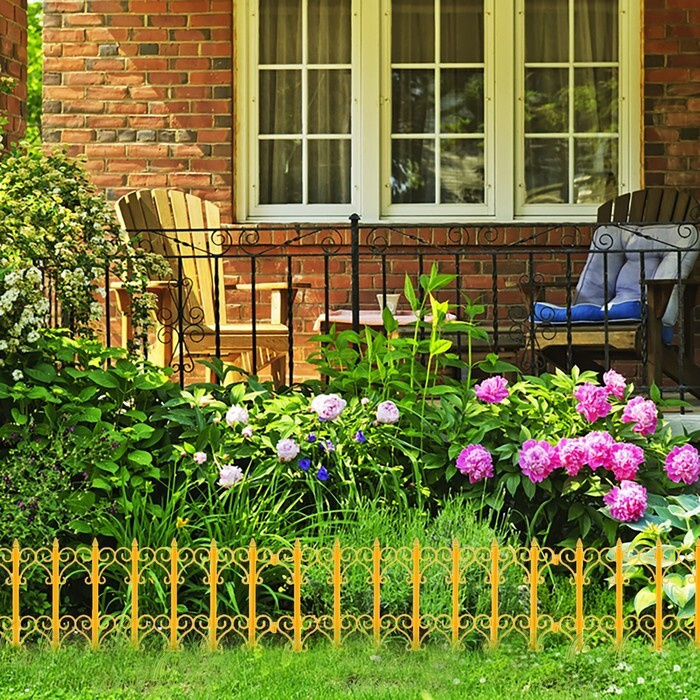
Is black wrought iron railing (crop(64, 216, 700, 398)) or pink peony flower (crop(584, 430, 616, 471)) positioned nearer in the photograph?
pink peony flower (crop(584, 430, 616, 471))

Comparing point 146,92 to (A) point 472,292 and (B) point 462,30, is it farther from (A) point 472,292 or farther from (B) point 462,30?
(A) point 472,292

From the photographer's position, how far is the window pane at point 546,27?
6465mm

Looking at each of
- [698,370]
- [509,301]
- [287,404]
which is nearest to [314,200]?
[509,301]

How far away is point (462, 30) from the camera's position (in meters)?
6.48

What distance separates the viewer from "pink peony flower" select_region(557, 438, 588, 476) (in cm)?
354

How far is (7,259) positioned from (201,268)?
7.01 ft

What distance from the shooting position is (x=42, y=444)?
349cm

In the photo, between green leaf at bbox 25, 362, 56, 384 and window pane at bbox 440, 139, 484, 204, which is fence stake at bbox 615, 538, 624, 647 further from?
window pane at bbox 440, 139, 484, 204

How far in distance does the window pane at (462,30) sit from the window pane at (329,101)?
557 millimetres

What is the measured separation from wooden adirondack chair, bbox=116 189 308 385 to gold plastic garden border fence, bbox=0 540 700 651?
124cm

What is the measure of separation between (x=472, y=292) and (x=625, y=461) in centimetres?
294

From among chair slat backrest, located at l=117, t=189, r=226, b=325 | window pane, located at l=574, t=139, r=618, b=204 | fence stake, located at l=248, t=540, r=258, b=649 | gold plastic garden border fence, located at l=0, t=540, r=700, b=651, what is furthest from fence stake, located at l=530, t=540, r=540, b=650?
window pane, located at l=574, t=139, r=618, b=204

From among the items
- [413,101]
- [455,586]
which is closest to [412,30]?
[413,101]

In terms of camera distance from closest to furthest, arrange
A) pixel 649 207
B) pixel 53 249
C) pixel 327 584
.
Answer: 1. pixel 327 584
2. pixel 53 249
3. pixel 649 207
